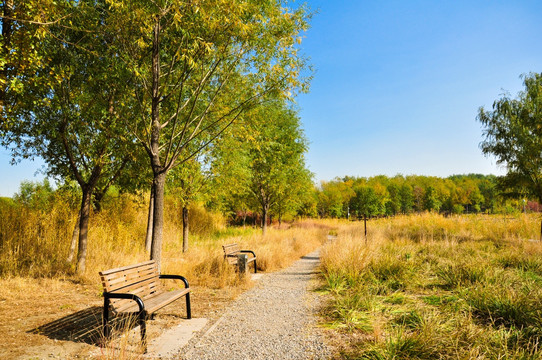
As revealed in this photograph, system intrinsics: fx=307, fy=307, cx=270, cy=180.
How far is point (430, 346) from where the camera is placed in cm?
323

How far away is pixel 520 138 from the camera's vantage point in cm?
1272

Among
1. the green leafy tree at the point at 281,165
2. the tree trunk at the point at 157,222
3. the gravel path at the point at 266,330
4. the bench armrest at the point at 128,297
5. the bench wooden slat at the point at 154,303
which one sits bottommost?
the gravel path at the point at 266,330

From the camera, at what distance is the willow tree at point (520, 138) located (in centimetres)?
1251

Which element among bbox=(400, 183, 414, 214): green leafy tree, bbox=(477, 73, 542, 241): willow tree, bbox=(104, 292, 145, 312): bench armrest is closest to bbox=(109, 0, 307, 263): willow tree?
bbox=(104, 292, 145, 312): bench armrest

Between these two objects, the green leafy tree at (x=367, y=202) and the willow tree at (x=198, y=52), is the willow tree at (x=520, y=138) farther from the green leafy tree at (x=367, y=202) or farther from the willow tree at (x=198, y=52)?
the green leafy tree at (x=367, y=202)

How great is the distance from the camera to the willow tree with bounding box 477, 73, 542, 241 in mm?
12508

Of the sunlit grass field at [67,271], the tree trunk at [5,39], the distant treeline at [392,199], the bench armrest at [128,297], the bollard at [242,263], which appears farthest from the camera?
the distant treeline at [392,199]

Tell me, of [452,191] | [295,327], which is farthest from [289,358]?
[452,191]

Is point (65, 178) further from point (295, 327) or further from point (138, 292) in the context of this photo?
point (295, 327)

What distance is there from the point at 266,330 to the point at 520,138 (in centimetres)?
1391

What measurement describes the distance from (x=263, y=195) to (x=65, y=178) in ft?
31.7

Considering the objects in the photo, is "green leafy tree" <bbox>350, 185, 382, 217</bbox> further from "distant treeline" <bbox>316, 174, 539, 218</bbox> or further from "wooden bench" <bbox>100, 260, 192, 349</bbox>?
"wooden bench" <bbox>100, 260, 192, 349</bbox>

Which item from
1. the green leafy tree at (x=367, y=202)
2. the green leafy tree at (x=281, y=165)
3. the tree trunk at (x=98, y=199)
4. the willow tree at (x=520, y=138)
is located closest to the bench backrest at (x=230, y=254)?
the tree trunk at (x=98, y=199)

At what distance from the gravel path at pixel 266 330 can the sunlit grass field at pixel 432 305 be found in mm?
375
